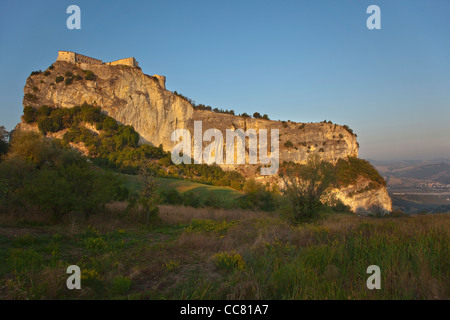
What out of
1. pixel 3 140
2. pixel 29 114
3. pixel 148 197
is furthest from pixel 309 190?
pixel 29 114

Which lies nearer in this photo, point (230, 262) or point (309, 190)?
point (230, 262)

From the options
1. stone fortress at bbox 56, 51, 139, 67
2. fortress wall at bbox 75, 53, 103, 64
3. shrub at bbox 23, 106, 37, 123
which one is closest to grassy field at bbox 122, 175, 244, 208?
shrub at bbox 23, 106, 37, 123

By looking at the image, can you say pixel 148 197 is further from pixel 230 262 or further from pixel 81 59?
pixel 81 59

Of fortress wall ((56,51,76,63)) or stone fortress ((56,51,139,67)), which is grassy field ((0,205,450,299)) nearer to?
stone fortress ((56,51,139,67))

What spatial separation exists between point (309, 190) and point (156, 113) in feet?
171

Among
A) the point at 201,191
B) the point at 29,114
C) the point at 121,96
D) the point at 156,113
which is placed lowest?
the point at 201,191

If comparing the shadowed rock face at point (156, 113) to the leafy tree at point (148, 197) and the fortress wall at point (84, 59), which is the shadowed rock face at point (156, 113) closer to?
the fortress wall at point (84, 59)

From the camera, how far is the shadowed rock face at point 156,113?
5016 cm

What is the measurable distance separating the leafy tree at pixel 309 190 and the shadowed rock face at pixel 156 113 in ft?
149

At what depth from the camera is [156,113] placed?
58062 millimetres
